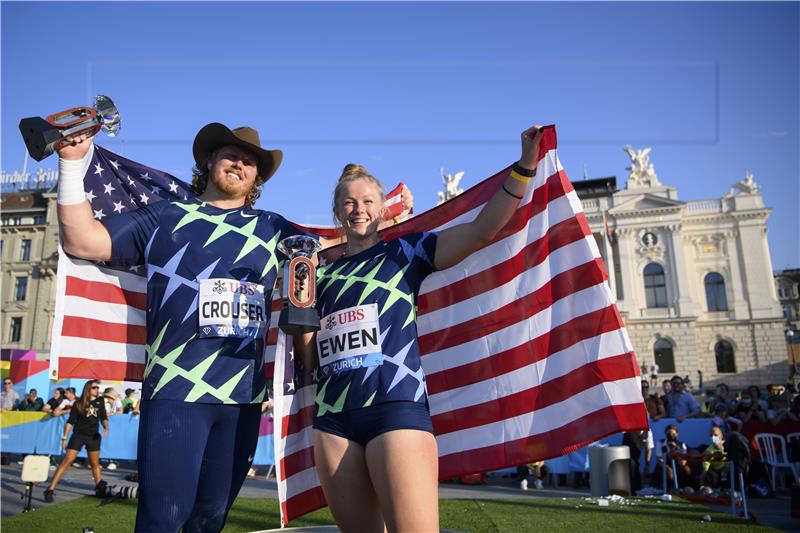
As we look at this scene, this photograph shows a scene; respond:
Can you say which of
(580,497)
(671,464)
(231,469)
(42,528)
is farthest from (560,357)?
(671,464)

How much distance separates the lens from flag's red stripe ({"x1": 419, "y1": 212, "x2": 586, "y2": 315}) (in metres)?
3.78

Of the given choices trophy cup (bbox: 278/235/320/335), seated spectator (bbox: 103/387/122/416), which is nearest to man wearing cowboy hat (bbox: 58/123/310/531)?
trophy cup (bbox: 278/235/320/335)

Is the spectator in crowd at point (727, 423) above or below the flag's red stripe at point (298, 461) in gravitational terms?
below

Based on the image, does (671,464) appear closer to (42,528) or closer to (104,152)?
(42,528)

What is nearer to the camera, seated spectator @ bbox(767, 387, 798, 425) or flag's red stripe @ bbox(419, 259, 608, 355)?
flag's red stripe @ bbox(419, 259, 608, 355)

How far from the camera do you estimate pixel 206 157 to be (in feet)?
10.4

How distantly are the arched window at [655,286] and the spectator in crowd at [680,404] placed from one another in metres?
42.6

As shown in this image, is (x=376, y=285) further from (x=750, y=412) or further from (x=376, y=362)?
(x=750, y=412)

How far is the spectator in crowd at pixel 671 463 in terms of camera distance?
10734mm

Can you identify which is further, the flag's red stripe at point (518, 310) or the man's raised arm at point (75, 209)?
the flag's red stripe at point (518, 310)

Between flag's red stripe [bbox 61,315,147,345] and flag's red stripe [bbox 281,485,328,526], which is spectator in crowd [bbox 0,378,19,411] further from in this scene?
flag's red stripe [bbox 281,485,328,526]

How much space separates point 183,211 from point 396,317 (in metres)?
1.16

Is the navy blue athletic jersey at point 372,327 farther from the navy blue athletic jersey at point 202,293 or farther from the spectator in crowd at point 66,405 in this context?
the spectator in crowd at point 66,405

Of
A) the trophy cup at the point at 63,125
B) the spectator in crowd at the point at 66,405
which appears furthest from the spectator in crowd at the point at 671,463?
the spectator in crowd at the point at 66,405
